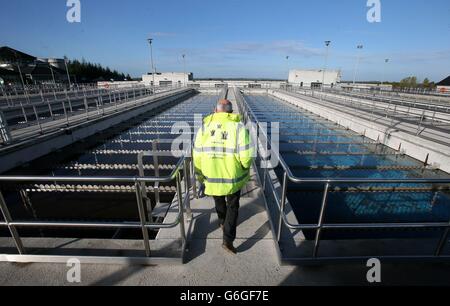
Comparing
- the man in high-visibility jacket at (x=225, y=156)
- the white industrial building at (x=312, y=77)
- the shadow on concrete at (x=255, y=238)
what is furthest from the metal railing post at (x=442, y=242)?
the white industrial building at (x=312, y=77)

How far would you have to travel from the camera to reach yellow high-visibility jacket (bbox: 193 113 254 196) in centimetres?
257

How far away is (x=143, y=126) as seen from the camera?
14.2 meters

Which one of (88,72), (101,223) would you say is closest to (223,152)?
(101,223)

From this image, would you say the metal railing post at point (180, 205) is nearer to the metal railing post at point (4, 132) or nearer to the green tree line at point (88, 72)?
the metal railing post at point (4, 132)

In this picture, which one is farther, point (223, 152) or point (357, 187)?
point (357, 187)

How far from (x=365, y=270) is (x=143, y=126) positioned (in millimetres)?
13683

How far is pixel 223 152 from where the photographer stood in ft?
8.50

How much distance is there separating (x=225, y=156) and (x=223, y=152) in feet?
0.18

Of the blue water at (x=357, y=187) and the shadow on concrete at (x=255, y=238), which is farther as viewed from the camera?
the blue water at (x=357, y=187)

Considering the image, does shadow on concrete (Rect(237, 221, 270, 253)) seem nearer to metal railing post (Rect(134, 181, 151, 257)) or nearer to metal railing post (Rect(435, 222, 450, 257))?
metal railing post (Rect(134, 181, 151, 257))

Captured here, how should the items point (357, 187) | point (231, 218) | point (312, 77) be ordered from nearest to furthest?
point (231, 218) → point (357, 187) → point (312, 77)

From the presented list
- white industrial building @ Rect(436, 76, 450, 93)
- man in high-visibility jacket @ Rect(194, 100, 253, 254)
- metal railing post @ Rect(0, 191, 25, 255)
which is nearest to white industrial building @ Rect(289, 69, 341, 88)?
white industrial building @ Rect(436, 76, 450, 93)

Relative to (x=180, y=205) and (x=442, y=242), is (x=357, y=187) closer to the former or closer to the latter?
(x=442, y=242)

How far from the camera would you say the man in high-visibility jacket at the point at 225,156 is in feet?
8.44
